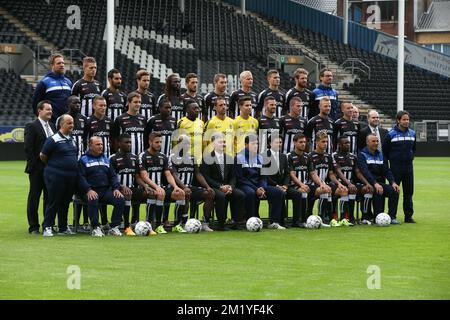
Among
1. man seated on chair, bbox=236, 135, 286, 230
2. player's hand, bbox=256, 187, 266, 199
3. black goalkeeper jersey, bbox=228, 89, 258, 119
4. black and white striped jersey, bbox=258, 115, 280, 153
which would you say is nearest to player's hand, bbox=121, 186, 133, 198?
man seated on chair, bbox=236, 135, 286, 230

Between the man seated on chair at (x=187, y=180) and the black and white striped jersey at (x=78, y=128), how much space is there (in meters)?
1.29

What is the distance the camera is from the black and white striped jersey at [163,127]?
46.9 feet

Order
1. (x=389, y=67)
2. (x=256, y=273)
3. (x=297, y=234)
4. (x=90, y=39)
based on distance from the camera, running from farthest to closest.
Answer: (x=389, y=67) → (x=90, y=39) → (x=297, y=234) → (x=256, y=273)

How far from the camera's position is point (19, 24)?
1651 inches

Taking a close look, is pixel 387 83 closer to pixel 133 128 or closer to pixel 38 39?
pixel 38 39

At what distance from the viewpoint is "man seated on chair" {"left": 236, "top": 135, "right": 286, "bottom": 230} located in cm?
1438

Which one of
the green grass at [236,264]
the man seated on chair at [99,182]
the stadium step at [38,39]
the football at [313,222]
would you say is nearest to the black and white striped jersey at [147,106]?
the man seated on chair at [99,182]

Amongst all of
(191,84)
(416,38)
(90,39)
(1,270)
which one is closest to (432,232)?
(191,84)

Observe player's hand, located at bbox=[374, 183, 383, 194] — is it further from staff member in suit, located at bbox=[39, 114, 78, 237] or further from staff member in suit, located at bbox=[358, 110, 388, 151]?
staff member in suit, located at bbox=[39, 114, 78, 237]

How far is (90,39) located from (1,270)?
31954 millimetres

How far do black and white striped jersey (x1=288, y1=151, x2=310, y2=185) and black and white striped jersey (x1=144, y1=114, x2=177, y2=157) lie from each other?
181 centimetres

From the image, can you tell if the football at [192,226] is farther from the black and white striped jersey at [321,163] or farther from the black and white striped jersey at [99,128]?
the black and white striped jersey at [321,163]
